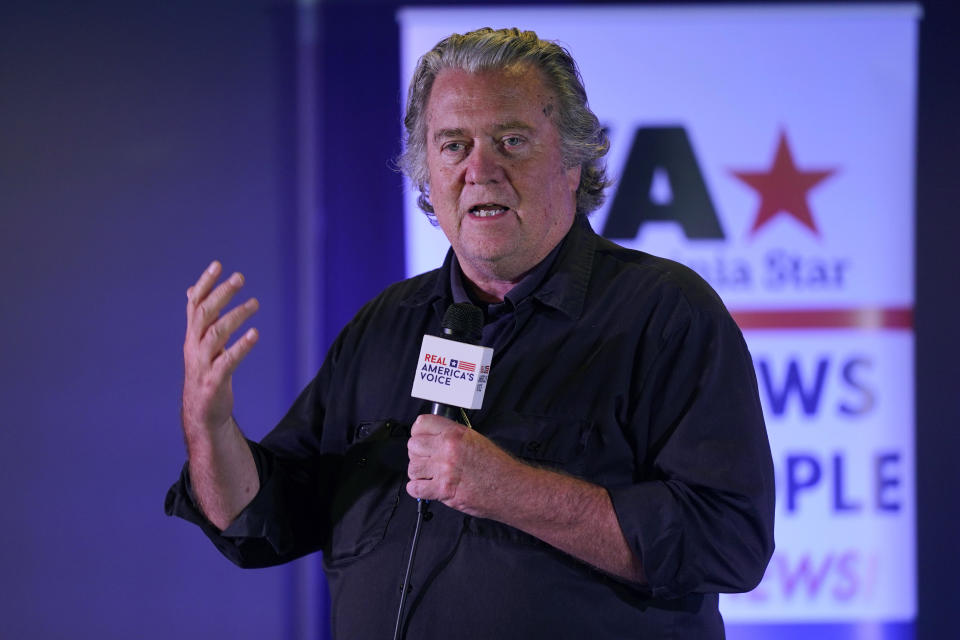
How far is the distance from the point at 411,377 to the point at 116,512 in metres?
1.65

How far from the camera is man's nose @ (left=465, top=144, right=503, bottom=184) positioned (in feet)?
4.92

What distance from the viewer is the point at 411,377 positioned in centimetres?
156


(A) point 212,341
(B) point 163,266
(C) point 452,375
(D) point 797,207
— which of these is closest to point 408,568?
(C) point 452,375

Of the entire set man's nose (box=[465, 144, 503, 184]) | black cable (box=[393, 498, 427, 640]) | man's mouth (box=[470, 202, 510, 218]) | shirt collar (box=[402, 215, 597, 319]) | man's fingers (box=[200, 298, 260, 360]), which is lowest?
black cable (box=[393, 498, 427, 640])

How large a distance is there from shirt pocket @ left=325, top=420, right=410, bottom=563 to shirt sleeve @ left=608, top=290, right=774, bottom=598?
390 mm

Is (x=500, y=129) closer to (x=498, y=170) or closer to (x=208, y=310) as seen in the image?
(x=498, y=170)

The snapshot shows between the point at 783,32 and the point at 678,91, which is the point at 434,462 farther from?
the point at 783,32

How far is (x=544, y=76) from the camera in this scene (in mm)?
1577

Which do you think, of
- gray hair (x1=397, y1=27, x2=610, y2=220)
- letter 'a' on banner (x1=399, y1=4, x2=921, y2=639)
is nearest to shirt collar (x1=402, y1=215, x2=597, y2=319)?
gray hair (x1=397, y1=27, x2=610, y2=220)

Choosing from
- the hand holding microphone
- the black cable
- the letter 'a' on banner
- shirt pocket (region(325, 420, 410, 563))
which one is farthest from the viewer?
the letter 'a' on banner

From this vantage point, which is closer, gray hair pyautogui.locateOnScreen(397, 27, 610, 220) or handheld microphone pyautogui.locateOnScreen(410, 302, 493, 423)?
handheld microphone pyautogui.locateOnScreen(410, 302, 493, 423)

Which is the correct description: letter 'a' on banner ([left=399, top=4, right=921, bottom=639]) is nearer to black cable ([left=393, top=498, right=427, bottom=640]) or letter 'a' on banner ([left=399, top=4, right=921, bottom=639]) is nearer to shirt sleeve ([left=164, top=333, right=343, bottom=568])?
shirt sleeve ([left=164, top=333, right=343, bottom=568])

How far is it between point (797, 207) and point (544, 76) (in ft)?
4.85

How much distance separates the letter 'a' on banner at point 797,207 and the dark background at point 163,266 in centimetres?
11
